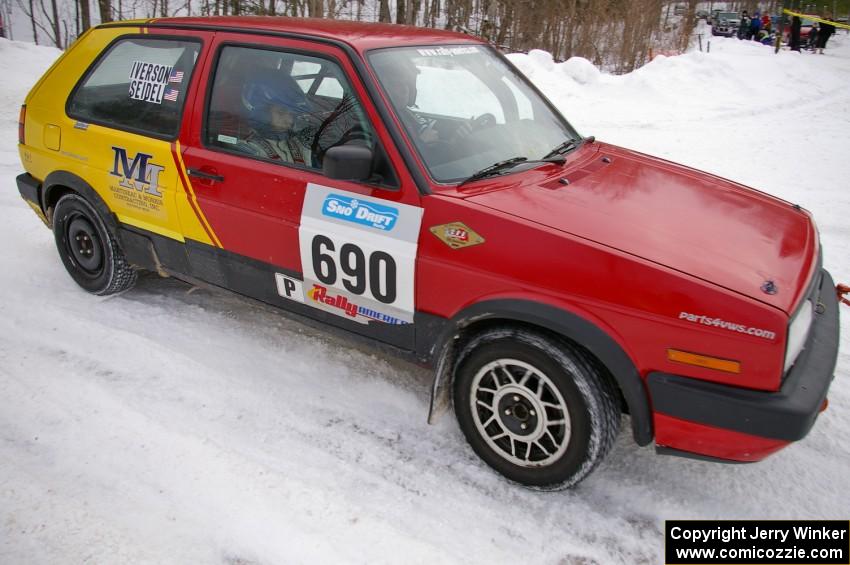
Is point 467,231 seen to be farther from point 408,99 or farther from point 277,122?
point 277,122

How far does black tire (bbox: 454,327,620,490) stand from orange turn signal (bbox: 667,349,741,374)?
1.04ft

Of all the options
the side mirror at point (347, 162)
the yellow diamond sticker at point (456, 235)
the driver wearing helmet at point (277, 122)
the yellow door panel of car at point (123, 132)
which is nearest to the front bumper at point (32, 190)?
the yellow door panel of car at point (123, 132)

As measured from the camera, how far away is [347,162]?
2516mm

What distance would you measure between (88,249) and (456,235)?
294cm

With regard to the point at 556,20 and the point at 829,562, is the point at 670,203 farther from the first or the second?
the point at 556,20

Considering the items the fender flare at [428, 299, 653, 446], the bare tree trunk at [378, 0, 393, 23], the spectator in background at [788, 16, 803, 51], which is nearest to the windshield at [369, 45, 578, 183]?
the fender flare at [428, 299, 653, 446]

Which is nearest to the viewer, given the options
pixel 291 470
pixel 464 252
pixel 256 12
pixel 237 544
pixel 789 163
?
pixel 237 544

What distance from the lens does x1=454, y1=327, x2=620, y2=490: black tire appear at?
→ 7.76 feet

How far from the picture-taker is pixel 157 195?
11.2ft

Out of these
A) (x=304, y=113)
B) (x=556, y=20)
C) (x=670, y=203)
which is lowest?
(x=670, y=203)

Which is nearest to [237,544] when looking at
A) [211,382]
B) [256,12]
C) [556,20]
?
[211,382]

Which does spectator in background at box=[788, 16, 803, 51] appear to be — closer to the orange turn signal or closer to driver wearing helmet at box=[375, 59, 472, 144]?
driver wearing helmet at box=[375, 59, 472, 144]

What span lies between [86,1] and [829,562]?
21.1 meters

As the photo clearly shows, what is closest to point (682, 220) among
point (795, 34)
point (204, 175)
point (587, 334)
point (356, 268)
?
point (587, 334)
